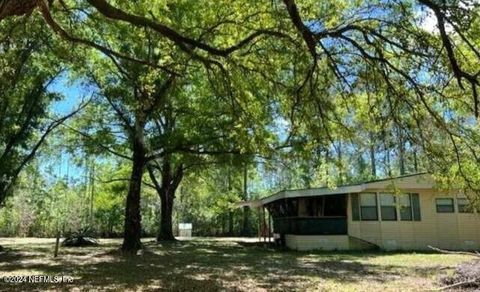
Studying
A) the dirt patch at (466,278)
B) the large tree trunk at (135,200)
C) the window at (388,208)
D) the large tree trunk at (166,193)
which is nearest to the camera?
the dirt patch at (466,278)

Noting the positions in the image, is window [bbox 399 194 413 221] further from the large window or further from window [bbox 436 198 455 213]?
window [bbox 436 198 455 213]

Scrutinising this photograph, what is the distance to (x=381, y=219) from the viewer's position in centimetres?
2222

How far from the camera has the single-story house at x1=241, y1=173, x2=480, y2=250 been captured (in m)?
21.8

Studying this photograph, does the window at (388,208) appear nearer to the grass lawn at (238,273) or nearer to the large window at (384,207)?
the large window at (384,207)

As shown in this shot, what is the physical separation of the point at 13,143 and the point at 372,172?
34.6 m

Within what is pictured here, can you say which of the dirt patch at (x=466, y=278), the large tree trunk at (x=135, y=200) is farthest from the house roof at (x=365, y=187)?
the dirt patch at (x=466, y=278)

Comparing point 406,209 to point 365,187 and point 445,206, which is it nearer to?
point 445,206

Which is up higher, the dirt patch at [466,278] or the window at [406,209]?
the window at [406,209]

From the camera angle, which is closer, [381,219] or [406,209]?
[381,219]

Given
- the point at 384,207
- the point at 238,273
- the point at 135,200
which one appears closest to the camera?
the point at 238,273

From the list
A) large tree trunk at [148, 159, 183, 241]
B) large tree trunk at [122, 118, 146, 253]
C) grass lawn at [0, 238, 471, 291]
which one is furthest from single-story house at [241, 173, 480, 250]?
large tree trunk at [148, 159, 183, 241]

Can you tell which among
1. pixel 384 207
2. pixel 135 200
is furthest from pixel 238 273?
pixel 384 207

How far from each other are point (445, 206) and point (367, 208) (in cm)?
359

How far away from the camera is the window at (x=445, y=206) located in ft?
74.1
